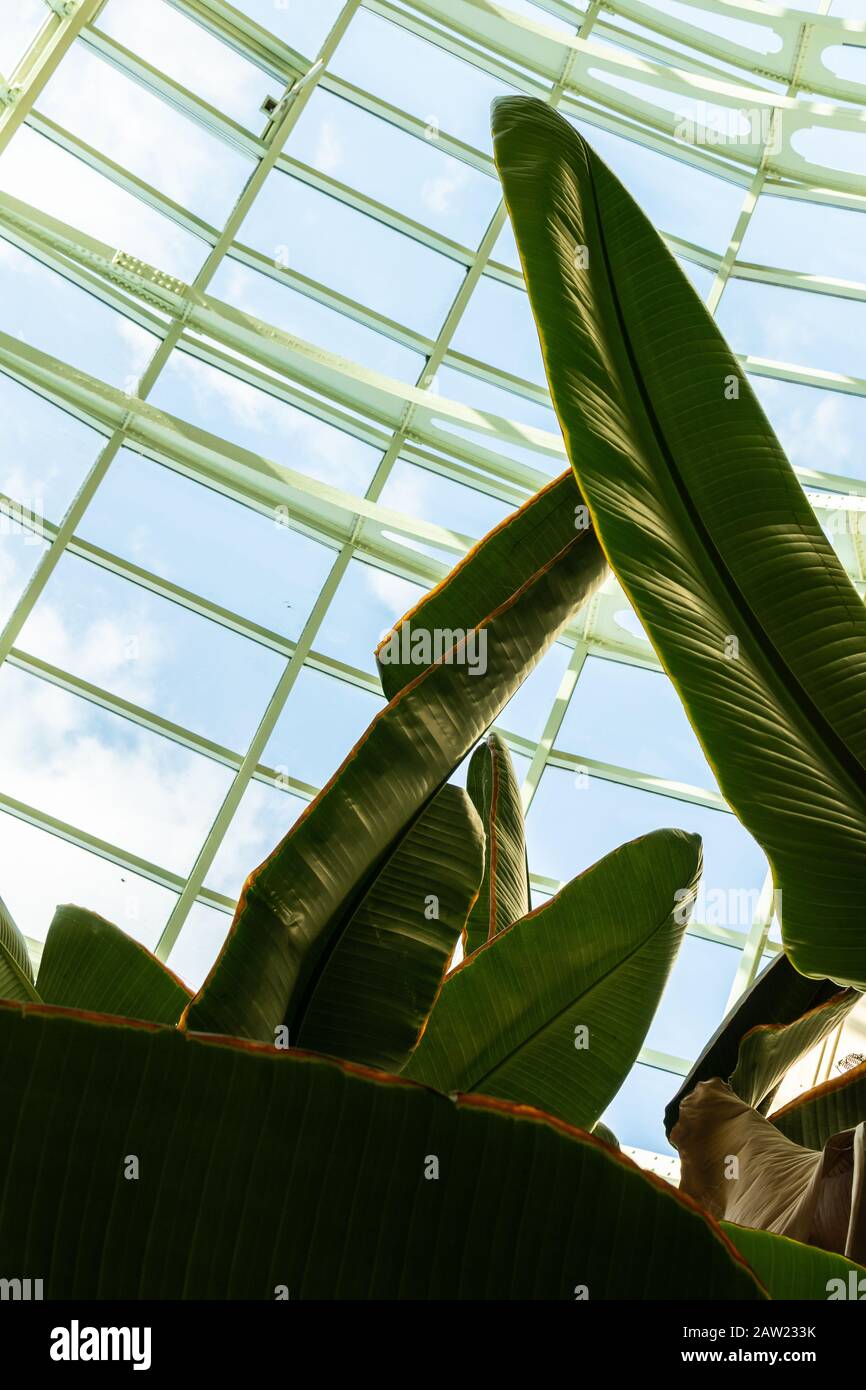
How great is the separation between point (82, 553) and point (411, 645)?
10.3 metres

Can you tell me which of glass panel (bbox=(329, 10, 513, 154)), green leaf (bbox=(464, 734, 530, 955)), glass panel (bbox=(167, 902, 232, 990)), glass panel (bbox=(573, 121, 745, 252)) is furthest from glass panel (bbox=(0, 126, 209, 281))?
green leaf (bbox=(464, 734, 530, 955))

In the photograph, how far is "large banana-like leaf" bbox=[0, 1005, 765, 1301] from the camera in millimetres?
549

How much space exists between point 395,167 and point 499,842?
11.5m

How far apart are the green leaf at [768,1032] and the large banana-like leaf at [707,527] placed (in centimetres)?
75

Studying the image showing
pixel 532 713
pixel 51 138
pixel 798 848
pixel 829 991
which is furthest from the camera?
pixel 532 713

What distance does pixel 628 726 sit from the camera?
1241 centimetres

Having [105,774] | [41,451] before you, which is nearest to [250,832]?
[105,774]

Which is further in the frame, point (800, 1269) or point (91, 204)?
point (91, 204)

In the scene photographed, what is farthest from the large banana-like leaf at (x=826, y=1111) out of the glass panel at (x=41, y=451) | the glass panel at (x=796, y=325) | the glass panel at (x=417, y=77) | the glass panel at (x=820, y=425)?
the glass panel at (x=796, y=325)

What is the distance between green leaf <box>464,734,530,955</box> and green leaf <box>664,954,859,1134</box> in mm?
381

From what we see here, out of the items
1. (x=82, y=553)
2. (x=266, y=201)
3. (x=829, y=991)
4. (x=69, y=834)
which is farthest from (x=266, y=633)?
(x=829, y=991)

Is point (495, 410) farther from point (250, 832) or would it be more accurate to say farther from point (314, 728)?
point (250, 832)
